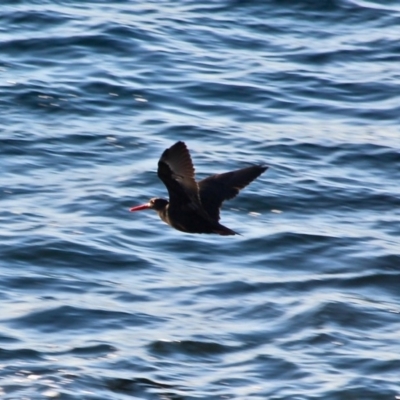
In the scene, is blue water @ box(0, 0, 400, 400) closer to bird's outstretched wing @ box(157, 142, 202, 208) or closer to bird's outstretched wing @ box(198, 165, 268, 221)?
bird's outstretched wing @ box(198, 165, 268, 221)

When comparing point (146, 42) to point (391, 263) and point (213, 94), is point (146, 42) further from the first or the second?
point (391, 263)

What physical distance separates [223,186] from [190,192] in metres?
0.80

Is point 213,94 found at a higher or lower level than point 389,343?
higher

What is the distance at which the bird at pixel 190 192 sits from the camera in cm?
859

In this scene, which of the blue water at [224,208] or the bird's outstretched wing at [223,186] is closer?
the blue water at [224,208]

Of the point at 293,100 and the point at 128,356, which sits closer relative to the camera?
the point at 128,356

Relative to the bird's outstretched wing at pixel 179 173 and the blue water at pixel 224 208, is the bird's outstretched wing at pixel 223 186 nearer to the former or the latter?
the bird's outstretched wing at pixel 179 173

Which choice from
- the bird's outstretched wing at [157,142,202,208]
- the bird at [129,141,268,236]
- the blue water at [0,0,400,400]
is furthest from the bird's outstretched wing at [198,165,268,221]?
the blue water at [0,0,400,400]

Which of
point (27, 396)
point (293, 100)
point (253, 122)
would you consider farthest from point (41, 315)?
point (293, 100)

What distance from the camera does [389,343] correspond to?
9797mm

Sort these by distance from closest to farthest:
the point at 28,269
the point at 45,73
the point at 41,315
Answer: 1. the point at 41,315
2. the point at 28,269
3. the point at 45,73

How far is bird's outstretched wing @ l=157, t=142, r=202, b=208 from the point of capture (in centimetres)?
855

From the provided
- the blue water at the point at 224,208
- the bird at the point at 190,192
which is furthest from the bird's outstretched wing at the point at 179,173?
the blue water at the point at 224,208

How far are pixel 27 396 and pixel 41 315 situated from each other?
1.46 metres
